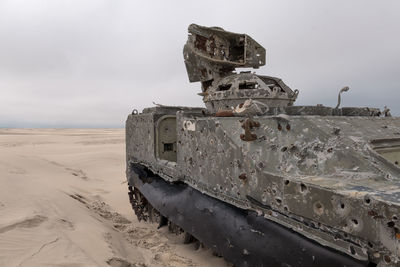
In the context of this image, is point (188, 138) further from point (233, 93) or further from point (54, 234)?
point (54, 234)

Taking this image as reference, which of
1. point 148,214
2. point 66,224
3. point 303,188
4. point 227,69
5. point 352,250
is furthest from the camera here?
point 227,69

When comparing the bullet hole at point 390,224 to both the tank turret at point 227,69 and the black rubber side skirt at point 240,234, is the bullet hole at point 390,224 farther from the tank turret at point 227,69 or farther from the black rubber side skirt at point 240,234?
the tank turret at point 227,69

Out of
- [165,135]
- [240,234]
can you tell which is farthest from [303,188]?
[165,135]

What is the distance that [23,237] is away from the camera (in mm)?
3498

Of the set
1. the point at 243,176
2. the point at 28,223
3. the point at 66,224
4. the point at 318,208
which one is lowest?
the point at 66,224

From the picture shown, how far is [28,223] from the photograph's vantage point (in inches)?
155

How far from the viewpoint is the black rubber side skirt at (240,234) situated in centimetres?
250

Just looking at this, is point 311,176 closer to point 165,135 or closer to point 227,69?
point 165,135

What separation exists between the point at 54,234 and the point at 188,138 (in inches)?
77.9

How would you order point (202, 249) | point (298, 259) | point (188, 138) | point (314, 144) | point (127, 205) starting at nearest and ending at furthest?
point (298, 259) → point (314, 144) → point (188, 138) → point (202, 249) → point (127, 205)

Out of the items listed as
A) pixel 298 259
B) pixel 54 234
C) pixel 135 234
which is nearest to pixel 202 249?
pixel 135 234

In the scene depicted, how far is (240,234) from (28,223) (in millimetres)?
2594

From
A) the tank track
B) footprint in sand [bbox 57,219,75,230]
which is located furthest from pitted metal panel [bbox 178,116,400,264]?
footprint in sand [bbox 57,219,75,230]

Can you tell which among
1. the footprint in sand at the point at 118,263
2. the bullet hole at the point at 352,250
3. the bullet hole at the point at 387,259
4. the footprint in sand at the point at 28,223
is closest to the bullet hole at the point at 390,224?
the bullet hole at the point at 387,259
